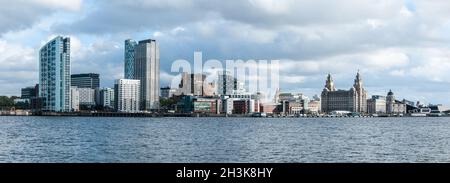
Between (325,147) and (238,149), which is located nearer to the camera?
(238,149)
